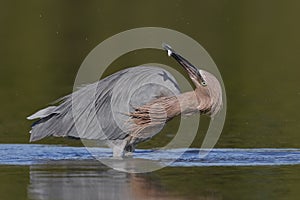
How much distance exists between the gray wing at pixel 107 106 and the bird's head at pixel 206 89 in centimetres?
47

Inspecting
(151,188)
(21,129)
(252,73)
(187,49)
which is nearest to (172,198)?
(151,188)

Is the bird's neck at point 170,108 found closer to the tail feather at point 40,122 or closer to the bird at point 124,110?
the bird at point 124,110

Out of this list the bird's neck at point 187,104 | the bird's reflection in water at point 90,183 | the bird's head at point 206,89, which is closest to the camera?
the bird's reflection in water at point 90,183

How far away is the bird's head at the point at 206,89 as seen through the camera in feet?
31.9

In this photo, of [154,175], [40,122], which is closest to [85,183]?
[154,175]

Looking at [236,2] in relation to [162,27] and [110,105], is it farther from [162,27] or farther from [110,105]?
[110,105]

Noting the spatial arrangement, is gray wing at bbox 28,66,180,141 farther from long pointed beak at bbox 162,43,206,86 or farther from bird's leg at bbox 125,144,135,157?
long pointed beak at bbox 162,43,206,86

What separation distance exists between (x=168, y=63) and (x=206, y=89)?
27.3 ft

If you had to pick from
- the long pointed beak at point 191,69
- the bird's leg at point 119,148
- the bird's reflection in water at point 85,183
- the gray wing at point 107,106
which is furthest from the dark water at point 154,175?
the long pointed beak at point 191,69

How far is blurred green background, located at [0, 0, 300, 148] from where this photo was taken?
12.9m

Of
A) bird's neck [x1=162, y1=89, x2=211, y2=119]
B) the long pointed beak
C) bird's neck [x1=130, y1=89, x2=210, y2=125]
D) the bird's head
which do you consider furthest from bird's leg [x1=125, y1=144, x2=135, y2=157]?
the long pointed beak

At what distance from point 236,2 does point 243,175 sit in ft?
56.4

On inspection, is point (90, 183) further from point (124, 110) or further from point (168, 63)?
point (168, 63)

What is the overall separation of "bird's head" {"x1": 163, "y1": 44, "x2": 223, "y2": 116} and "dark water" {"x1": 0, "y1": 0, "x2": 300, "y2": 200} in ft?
1.88
